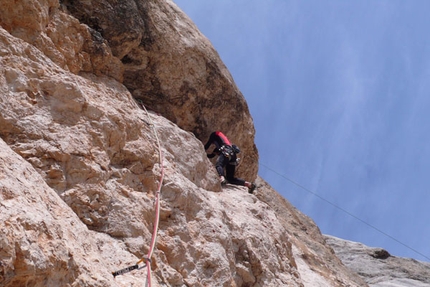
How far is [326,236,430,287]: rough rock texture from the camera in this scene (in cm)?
1839

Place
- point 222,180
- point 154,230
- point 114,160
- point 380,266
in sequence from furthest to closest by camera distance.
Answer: point 380,266 < point 222,180 < point 114,160 < point 154,230

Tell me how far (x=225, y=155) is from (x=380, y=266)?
42.5 ft

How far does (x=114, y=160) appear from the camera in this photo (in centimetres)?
608

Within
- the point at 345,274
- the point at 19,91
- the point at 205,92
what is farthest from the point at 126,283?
the point at 345,274

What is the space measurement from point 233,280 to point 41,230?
327cm

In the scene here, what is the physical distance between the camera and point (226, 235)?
21.9 ft

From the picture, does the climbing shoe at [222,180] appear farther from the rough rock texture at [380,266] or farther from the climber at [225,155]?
the rough rock texture at [380,266]

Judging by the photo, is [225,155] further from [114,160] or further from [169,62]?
[114,160]

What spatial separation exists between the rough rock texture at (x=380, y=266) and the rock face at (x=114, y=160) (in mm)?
9771

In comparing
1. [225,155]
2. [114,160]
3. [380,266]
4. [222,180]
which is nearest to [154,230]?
[114,160]

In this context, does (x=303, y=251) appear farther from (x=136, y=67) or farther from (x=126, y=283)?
(x=126, y=283)

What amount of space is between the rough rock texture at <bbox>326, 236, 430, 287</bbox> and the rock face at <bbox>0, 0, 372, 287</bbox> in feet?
32.1

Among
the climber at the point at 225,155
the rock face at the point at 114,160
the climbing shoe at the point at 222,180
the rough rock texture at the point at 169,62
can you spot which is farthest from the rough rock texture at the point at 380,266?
the rough rock texture at the point at 169,62

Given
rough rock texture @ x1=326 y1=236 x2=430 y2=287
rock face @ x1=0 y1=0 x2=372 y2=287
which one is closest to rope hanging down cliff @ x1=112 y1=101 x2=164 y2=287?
rock face @ x1=0 y1=0 x2=372 y2=287
